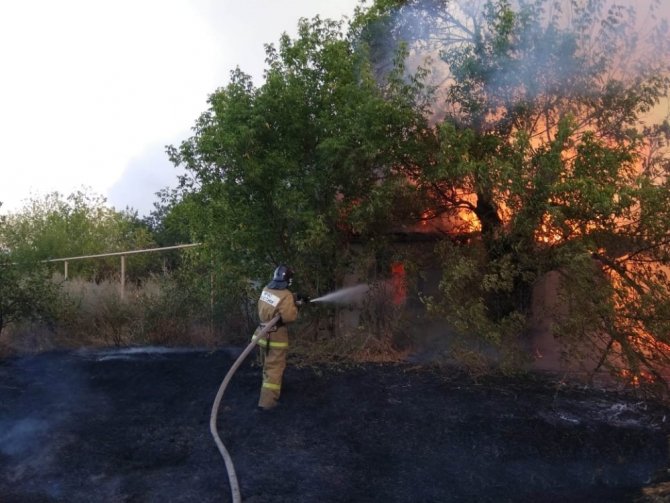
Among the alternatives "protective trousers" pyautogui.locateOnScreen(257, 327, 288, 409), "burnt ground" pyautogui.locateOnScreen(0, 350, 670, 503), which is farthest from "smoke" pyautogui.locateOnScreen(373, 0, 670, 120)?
"protective trousers" pyautogui.locateOnScreen(257, 327, 288, 409)

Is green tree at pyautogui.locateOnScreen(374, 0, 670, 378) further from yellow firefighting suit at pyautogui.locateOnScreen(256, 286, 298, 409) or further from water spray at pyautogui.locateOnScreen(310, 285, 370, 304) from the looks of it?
yellow firefighting suit at pyautogui.locateOnScreen(256, 286, 298, 409)

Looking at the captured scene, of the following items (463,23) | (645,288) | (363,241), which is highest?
(463,23)

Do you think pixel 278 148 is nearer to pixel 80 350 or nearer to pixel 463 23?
pixel 463 23

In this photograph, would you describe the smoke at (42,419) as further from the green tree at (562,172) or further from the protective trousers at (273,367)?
the green tree at (562,172)

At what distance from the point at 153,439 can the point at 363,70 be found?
4965 millimetres

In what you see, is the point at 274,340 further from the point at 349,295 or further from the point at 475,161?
the point at 475,161

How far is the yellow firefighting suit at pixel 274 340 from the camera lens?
6709 millimetres

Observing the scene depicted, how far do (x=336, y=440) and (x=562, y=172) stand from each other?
3587 millimetres

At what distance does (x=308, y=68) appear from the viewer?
9203 millimetres

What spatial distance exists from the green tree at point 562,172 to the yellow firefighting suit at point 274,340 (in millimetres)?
2013

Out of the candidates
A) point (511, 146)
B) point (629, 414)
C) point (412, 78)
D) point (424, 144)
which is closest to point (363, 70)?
point (412, 78)

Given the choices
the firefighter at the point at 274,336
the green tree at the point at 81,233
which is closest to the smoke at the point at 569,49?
the firefighter at the point at 274,336

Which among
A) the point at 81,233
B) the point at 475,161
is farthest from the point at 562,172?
the point at 81,233

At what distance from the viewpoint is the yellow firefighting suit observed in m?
6.71
